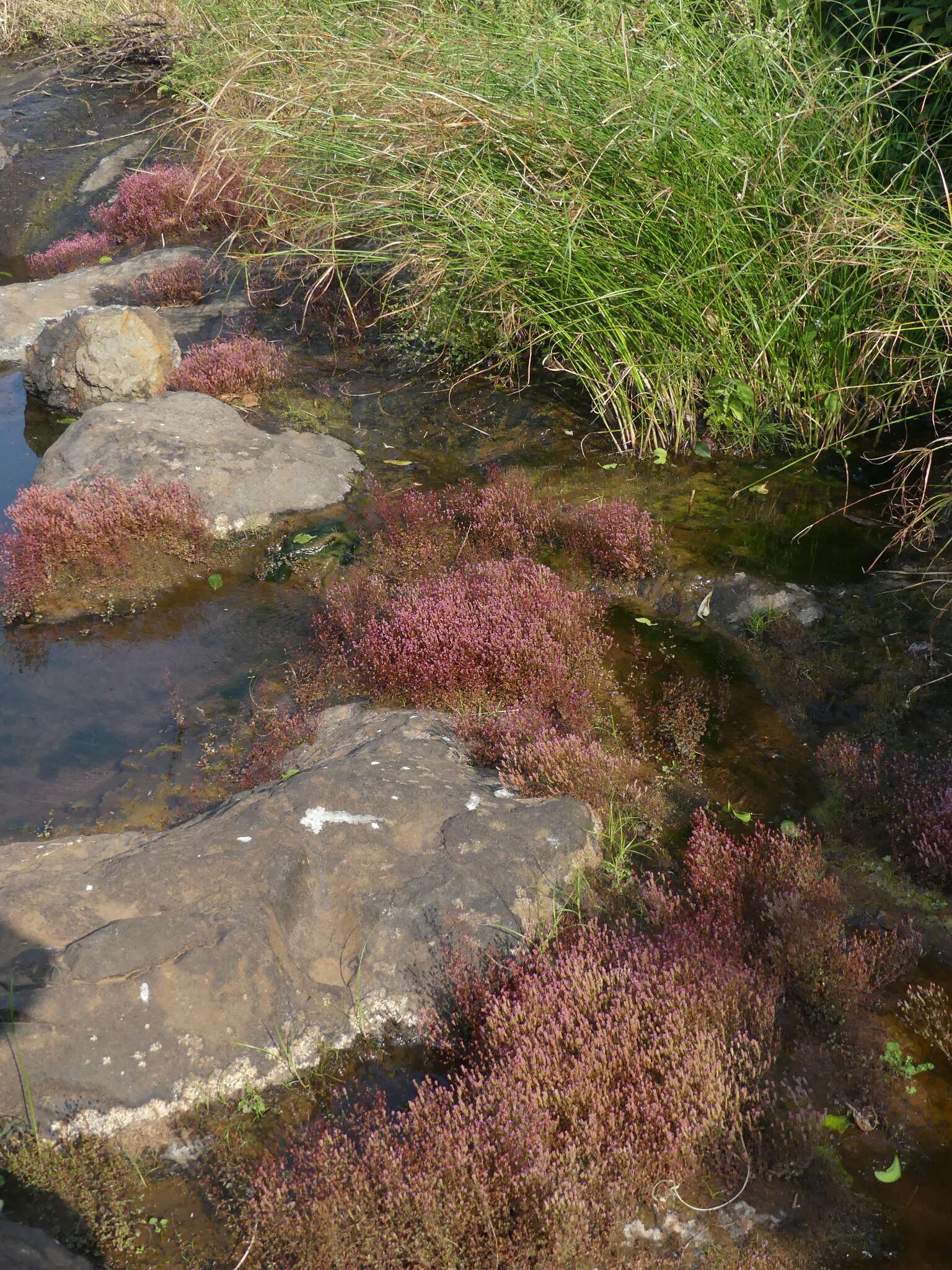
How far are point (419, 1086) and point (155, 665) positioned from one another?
3.34 m

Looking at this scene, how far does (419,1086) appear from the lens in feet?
10.6

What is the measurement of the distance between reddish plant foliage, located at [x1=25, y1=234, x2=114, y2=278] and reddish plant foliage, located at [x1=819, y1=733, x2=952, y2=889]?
11.3 meters

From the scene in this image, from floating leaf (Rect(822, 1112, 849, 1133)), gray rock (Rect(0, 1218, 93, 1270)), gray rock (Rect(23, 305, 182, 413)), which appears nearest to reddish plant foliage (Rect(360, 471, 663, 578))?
gray rock (Rect(23, 305, 182, 413))

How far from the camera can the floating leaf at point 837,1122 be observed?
3.09m

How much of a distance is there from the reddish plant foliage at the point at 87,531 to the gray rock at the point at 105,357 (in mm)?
1913

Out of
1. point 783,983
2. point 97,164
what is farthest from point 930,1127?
point 97,164

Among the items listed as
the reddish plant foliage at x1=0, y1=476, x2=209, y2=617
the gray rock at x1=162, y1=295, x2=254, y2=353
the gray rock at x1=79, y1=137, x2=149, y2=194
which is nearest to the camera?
the reddish plant foliage at x1=0, y1=476, x2=209, y2=617

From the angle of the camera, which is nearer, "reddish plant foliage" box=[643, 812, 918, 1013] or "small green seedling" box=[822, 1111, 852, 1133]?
"small green seedling" box=[822, 1111, 852, 1133]

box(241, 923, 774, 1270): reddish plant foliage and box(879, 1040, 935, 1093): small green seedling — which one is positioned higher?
box(241, 923, 774, 1270): reddish plant foliage

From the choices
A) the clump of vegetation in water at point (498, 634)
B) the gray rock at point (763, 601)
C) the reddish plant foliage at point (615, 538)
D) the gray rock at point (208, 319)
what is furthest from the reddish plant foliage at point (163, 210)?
the gray rock at point (763, 601)

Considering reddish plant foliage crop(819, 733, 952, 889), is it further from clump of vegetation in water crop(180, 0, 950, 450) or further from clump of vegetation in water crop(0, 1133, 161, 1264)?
clump of vegetation in water crop(0, 1133, 161, 1264)

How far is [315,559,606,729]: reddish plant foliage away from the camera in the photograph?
199 inches

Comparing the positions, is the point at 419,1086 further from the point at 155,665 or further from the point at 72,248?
the point at 72,248

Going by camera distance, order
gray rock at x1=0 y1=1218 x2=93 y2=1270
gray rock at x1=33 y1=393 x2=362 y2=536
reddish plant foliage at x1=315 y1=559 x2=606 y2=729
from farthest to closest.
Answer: gray rock at x1=33 y1=393 x2=362 y2=536
reddish plant foliage at x1=315 y1=559 x2=606 y2=729
gray rock at x1=0 y1=1218 x2=93 y2=1270
